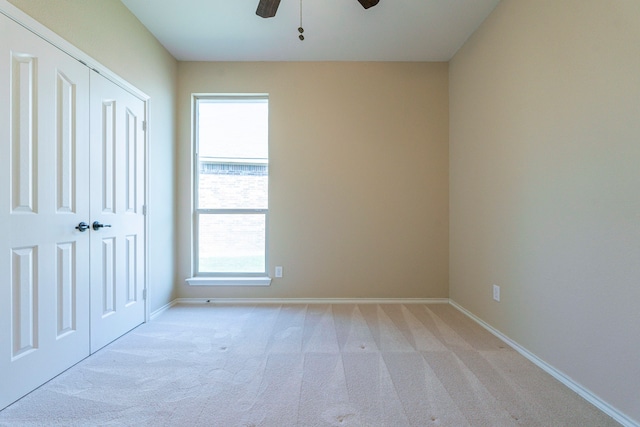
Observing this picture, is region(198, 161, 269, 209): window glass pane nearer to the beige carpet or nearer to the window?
the window

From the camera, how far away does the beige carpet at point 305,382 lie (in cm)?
149

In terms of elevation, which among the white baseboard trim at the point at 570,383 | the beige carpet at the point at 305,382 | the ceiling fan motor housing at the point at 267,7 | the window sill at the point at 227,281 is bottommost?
the beige carpet at the point at 305,382

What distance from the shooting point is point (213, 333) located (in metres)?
2.53

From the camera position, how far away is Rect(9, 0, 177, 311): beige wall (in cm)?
197

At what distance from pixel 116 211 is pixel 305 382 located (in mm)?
2029

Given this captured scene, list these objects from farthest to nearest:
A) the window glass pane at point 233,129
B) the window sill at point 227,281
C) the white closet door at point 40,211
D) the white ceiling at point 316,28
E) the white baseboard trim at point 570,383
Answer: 1. the window glass pane at point 233,129
2. the window sill at point 227,281
3. the white ceiling at point 316,28
4. the white closet door at point 40,211
5. the white baseboard trim at point 570,383

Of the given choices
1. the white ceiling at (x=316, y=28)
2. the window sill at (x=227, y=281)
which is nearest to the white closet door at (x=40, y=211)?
the white ceiling at (x=316, y=28)

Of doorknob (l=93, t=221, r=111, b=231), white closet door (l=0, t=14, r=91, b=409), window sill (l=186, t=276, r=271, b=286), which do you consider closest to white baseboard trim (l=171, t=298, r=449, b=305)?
window sill (l=186, t=276, r=271, b=286)

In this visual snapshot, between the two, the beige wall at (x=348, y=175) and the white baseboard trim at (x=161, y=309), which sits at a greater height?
the beige wall at (x=348, y=175)

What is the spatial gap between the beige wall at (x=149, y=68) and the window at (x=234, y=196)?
1.05 ft

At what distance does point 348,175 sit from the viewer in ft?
11.0

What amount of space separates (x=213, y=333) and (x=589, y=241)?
2797 mm

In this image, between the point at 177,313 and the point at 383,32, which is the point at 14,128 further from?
the point at 383,32

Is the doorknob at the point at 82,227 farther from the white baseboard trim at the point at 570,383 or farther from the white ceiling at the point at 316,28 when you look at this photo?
the white baseboard trim at the point at 570,383
